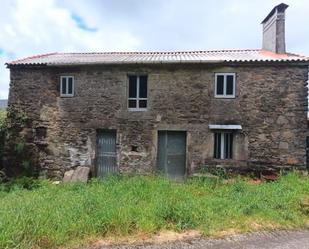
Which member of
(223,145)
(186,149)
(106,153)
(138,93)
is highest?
(138,93)

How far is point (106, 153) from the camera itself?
44.6ft

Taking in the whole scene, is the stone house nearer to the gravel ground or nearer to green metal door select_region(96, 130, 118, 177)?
green metal door select_region(96, 130, 118, 177)

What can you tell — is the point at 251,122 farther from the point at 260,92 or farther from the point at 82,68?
the point at 82,68

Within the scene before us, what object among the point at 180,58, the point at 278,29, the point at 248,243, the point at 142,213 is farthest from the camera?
the point at 278,29

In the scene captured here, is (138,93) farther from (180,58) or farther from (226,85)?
(226,85)

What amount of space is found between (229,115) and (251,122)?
2.82 feet

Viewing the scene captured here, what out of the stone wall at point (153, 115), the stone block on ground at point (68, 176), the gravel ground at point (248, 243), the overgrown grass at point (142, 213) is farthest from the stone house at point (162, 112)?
the gravel ground at point (248, 243)

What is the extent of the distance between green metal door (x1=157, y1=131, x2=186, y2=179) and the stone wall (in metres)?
0.33

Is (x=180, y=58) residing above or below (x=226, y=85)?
above

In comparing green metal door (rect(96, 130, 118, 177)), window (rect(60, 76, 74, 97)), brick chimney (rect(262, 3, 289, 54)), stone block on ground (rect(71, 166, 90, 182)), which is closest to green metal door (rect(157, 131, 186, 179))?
green metal door (rect(96, 130, 118, 177))

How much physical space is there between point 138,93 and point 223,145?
157 inches

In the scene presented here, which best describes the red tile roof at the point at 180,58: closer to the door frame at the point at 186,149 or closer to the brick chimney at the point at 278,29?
the brick chimney at the point at 278,29

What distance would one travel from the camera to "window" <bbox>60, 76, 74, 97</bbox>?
45.8ft

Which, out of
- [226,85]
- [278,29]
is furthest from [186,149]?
[278,29]
